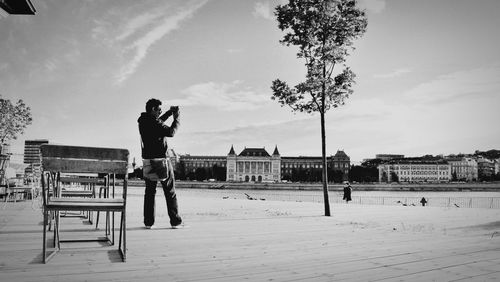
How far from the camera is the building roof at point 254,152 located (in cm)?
18075

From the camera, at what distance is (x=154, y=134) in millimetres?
6395

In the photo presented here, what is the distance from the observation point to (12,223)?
7.27m

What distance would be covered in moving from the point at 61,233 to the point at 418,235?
19.4ft

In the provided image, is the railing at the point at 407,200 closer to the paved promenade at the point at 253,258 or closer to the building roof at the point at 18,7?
the paved promenade at the point at 253,258

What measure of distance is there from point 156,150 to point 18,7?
3.87 m

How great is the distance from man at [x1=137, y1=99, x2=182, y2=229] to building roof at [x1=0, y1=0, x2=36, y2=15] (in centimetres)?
299

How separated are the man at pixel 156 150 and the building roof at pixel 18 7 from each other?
2990 millimetres

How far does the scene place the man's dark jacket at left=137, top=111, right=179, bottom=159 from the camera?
632 cm

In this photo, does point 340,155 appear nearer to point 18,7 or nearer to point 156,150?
point 156,150

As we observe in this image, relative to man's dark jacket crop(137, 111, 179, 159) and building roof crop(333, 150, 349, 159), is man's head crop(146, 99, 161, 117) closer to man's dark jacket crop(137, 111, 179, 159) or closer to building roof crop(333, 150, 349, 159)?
man's dark jacket crop(137, 111, 179, 159)

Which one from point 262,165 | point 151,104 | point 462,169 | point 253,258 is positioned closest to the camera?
point 253,258

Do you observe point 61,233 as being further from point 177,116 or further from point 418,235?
point 418,235

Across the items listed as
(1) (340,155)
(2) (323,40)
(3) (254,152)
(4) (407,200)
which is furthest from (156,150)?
(1) (340,155)

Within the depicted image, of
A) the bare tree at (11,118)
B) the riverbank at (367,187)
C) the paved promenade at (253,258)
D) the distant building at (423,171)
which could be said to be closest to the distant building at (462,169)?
the distant building at (423,171)
